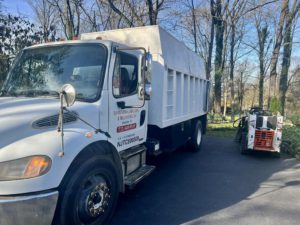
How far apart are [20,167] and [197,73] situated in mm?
6270

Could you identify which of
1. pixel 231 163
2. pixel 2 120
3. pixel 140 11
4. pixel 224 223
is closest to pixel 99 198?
pixel 2 120

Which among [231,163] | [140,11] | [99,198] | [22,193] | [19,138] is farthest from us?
[140,11]

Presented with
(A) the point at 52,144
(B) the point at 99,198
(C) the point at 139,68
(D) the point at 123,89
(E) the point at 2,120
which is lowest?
(B) the point at 99,198

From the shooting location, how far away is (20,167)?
2451 millimetres

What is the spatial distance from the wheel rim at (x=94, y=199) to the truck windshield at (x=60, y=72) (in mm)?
1065

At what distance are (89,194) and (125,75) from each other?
1813mm

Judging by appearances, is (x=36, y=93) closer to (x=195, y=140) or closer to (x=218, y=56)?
(x=195, y=140)

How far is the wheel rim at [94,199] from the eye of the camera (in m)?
3.04

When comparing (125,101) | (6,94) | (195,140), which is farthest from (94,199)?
(195,140)

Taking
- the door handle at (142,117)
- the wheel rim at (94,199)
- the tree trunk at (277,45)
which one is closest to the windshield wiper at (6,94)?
the wheel rim at (94,199)

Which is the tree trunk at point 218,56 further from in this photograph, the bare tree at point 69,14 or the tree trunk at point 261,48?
the bare tree at point 69,14

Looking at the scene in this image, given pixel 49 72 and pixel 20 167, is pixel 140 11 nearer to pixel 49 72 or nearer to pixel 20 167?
pixel 49 72

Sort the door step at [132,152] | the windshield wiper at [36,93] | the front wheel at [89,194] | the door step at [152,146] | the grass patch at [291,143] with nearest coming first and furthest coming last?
the front wheel at [89,194] → the windshield wiper at [36,93] → the door step at [132,152] → the door step at [152,146] → the grass patch at [291,143]

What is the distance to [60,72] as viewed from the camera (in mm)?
3631
